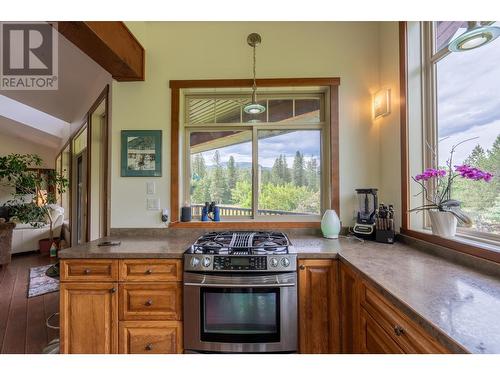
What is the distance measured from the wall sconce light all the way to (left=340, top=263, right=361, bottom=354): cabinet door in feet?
4.73

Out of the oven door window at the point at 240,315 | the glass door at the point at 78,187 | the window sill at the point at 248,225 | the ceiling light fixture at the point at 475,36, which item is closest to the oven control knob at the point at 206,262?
the oven door window at the point at 240,315

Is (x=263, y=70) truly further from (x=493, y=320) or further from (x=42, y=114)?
(x=42, y=114)

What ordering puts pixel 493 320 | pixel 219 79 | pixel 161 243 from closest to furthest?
pixel 493 320
pixel 161 243
pixel 219 79

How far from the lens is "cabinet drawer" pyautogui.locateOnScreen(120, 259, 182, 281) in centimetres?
162

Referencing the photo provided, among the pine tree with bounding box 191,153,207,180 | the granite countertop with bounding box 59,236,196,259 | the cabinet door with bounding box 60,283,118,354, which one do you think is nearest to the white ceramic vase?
the granite countertop with bounding box 59,236,196,259

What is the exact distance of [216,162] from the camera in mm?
2492

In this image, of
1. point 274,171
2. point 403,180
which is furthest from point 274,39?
point 403,180

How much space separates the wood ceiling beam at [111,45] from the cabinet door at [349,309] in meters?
2.28

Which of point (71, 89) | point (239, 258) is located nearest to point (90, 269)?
point (239, 258)

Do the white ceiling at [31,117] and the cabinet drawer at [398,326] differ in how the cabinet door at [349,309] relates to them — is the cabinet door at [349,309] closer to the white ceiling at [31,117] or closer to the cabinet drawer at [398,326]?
the cabinet drawer at [398,326]

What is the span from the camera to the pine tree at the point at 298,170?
8.03ft

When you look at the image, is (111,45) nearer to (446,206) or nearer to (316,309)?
(316,309)
